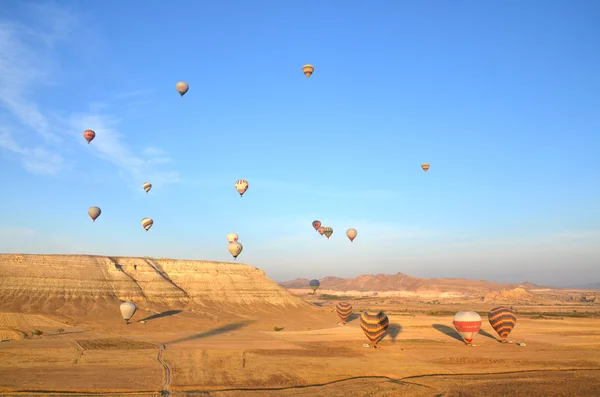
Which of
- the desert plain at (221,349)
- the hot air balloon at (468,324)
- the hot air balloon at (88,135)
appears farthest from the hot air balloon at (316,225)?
the hot air balloon at (468,324)

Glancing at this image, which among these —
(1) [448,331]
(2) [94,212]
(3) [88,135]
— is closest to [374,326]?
(1) [448,331]

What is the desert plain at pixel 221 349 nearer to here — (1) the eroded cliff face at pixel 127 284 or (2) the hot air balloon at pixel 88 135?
(1) the eroded cliff face at pixel 127 284

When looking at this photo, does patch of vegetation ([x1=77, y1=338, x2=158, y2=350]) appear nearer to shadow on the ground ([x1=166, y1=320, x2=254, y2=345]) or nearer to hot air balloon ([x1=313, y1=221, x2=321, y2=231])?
shadow on the ground ([x1=166, y1=320, x2=254, y2=345])

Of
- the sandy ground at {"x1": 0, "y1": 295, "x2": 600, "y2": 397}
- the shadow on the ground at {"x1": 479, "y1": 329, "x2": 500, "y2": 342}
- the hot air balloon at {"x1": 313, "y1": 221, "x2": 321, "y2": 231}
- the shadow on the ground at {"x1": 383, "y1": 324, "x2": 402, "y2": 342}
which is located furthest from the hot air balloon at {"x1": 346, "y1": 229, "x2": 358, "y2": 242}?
the shadow on the ground at {"x1": 479, "y1": 329, "x2": 500, "y2": 342}

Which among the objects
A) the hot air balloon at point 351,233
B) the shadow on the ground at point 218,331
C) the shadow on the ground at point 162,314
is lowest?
the shadow on the ground at point 218,331

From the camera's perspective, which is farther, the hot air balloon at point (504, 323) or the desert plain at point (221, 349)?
the hot air balloon at point (504, 323)

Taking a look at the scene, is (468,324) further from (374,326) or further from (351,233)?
(351,233)
